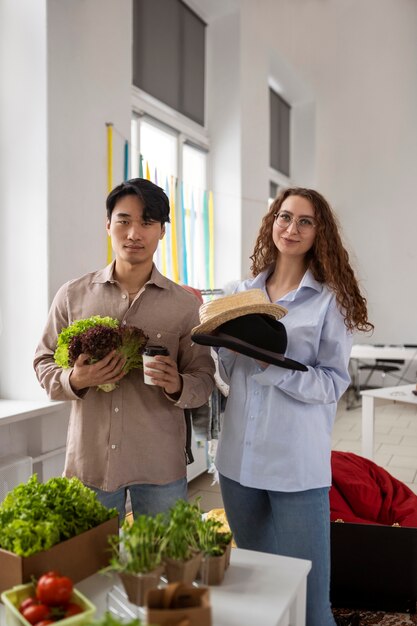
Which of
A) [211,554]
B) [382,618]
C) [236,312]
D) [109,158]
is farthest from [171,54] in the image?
[211,554]

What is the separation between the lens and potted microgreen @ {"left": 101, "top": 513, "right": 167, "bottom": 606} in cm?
115

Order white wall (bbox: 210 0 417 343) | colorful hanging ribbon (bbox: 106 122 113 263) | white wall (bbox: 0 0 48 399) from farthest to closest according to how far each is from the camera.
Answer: white wall (bbox: 210 0 417 343), colorful hanging ribbon (bbox: 106 122 113 263), white wall (bbox: 0 0 48 399)

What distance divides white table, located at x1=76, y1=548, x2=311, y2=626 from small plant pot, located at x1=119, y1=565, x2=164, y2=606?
0.36 feet

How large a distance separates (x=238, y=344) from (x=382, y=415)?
6324 millimetres

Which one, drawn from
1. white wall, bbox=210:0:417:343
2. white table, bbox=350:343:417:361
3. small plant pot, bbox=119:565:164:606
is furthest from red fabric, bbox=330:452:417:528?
white wall, bbox=210:0:417:343

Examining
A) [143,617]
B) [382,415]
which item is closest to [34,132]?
[143,617]

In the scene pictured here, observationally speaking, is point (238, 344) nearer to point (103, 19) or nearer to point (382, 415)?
point (103, 19)

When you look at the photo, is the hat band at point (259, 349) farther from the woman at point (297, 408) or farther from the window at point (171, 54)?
the window at point (171, 54)

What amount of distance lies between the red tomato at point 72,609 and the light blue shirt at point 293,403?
0.73 m

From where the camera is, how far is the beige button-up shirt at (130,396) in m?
1.74

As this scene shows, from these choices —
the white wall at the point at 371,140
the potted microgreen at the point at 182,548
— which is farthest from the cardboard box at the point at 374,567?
the white wall at the point at 371,140

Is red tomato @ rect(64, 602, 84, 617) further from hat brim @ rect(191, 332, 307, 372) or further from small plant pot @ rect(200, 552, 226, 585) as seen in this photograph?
hat brim @ rect(191, 332, 307, 372)

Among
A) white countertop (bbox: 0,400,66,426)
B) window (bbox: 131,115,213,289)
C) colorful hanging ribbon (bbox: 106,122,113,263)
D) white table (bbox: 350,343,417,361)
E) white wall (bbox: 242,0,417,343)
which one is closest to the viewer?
white countertop (bbox: 0,400,66,426)

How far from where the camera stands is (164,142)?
15.7ft
